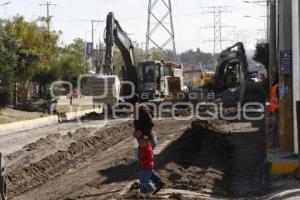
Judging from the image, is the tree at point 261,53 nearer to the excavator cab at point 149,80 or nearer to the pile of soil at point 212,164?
the excavator cab at point 149,80

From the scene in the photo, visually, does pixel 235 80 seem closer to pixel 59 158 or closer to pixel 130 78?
pixel 130 78

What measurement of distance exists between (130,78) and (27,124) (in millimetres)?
8499

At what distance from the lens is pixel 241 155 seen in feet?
67.8

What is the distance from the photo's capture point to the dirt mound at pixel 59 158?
1681cm

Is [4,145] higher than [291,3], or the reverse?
[291,3]

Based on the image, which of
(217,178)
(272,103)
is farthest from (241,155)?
(217,178)

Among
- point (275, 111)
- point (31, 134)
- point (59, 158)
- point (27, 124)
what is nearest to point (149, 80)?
point (27, 124)

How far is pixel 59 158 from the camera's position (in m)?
20.6

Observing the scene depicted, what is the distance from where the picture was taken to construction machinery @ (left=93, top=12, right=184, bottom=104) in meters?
32.7

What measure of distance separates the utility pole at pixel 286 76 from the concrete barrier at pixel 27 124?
17366mm

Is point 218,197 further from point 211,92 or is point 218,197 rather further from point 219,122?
point 211,92

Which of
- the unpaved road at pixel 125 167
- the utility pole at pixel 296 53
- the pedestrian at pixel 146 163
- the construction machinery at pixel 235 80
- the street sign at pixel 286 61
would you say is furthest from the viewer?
the construction machinery at pixel 235 80

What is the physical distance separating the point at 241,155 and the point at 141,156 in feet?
28.8

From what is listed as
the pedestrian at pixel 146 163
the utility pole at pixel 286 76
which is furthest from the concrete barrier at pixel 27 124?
the pedestrian at pixel 146 163
